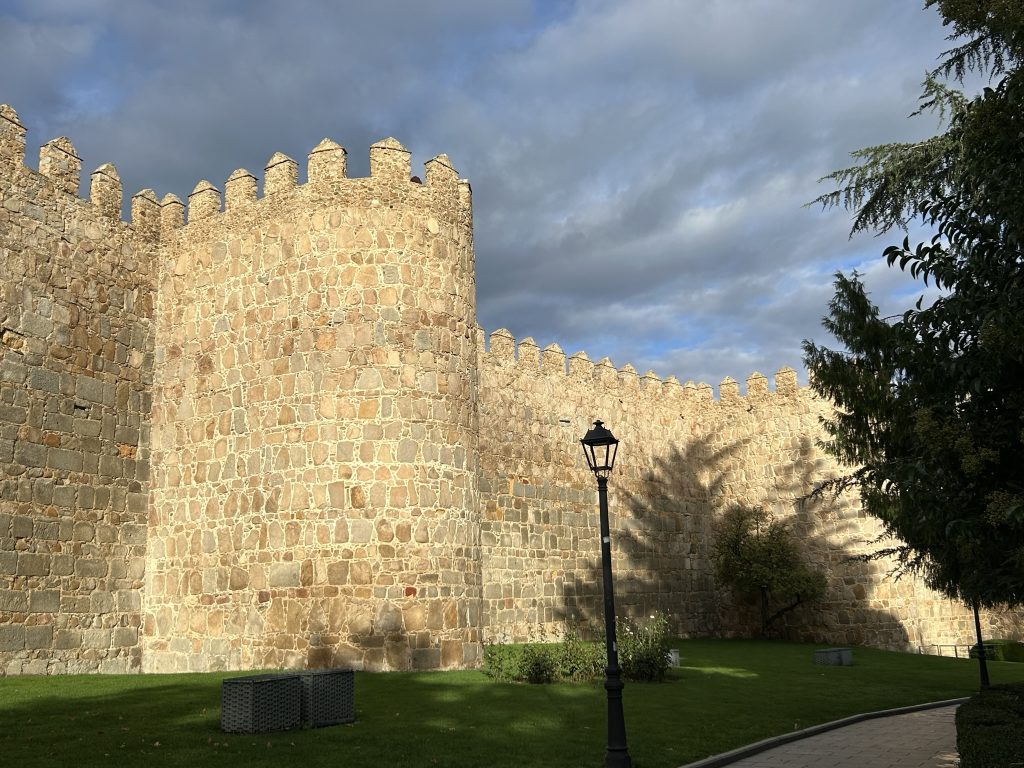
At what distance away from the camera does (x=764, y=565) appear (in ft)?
88.7

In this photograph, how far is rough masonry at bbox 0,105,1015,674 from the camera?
1516 centimetres

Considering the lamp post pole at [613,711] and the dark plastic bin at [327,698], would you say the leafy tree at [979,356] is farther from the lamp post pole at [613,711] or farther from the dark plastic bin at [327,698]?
the dark plastic bin at [327,698]

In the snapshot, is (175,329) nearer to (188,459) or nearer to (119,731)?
(188,459)

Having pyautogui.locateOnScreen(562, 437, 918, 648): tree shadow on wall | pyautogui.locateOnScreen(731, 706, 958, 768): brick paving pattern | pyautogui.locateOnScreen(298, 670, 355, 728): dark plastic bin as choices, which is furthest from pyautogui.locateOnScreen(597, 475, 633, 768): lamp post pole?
pyautogui.locateOnScreen(562, 437, 918, 648): tree shadow on wall

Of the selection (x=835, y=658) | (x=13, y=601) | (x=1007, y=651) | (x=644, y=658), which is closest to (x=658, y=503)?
(x=835, y=658)

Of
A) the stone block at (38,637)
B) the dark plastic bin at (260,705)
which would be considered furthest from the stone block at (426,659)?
the stone block at (38,637)

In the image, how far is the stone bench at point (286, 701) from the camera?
32.3 feet

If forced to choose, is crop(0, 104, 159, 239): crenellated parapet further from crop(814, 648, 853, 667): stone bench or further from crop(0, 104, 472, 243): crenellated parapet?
crop(814, 648, 853, 667): stone bench

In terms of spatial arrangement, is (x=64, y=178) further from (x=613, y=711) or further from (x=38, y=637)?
(x=613, y=711)

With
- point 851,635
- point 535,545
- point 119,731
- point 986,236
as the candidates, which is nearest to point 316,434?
point 119,731

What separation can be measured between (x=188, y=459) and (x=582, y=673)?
8179 mm

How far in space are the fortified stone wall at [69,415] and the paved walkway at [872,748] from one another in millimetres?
11203

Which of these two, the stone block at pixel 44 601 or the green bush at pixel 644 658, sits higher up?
the stone block at pixel 44 601

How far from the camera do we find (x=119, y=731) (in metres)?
9.80
